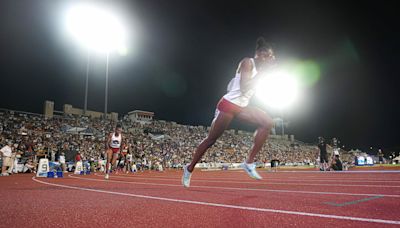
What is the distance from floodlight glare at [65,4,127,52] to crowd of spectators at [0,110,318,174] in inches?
364

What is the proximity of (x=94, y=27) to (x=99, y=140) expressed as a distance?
11665 mm

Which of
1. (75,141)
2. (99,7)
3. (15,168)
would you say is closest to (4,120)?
(75,141)

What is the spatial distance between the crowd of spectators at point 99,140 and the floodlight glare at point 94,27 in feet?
30.4

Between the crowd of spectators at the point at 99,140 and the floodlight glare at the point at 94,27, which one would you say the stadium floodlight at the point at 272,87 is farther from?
the floodlight glare at the point at 94,27

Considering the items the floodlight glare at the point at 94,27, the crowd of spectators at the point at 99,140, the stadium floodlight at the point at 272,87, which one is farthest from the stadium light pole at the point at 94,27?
the stadium floodlight at the point at 272,87

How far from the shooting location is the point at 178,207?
315 centimetres

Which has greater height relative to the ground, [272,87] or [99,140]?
[272,87]

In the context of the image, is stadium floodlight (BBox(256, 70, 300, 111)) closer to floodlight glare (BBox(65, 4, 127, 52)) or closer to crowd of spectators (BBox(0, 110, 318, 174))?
crowd of spectators (BBox(0, 110, 318, 174))

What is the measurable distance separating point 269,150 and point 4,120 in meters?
38.2

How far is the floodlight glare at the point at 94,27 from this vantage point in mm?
25234

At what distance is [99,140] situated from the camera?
92.4 feet

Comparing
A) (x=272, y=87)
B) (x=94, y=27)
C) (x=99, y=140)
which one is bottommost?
(x=99, y=140)

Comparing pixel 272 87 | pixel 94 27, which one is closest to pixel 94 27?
pixel 94 27

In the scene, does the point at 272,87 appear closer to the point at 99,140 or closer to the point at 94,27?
the point at 94,27
